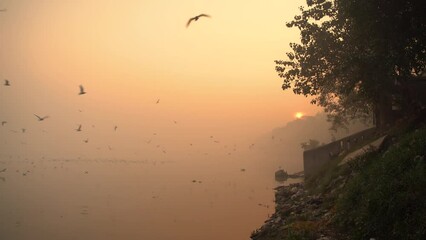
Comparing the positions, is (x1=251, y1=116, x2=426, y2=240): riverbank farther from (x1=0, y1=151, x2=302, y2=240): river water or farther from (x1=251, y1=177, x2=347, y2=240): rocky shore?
A: (x1=0, y1=151, x2=302, y2=240): river water

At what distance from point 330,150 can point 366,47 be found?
13.6 metres

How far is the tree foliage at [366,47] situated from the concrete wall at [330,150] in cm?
244

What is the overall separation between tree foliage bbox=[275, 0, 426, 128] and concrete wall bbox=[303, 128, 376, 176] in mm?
2441

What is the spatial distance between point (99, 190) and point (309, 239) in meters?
39.3

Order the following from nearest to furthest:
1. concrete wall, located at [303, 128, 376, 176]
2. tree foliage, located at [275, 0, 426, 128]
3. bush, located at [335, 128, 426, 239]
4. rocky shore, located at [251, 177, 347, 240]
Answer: bush, located at [335, 128, 426, 239]
rocky shore, located at [251, 177, 347, 240]
tree foliage, located at [275, 0, 426, 128]
concrete wall, located at [303, 128, 376, 176]

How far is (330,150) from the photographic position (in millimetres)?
32812

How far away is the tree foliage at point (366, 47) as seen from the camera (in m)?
17.4

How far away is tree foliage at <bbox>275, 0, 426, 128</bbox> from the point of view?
17425 mm

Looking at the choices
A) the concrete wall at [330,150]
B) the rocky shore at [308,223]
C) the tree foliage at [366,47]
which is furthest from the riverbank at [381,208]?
the concrete wall at [330,150]

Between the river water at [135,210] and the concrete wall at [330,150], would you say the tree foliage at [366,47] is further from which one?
the river water at [135,210]

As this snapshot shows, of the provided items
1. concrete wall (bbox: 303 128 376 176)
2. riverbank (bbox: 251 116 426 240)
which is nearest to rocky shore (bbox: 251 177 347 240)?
riverbank (bbox: 251 116 426 240)

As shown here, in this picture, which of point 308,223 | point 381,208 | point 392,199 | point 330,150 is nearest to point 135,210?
point 330,150

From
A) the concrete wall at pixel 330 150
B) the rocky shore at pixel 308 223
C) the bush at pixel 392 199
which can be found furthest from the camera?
the concrete wall at pixel 330 150

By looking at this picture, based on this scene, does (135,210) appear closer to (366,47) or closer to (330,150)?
(330,150)
